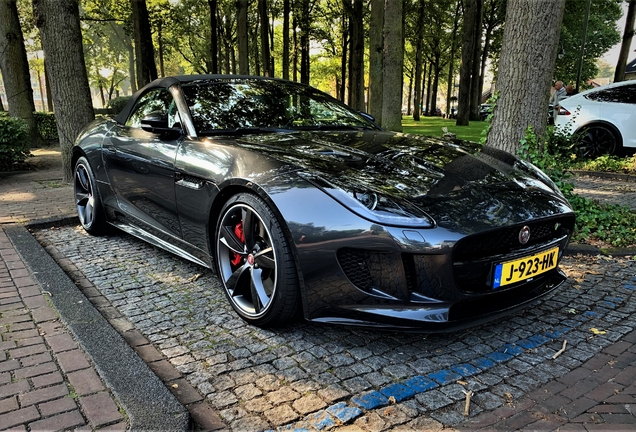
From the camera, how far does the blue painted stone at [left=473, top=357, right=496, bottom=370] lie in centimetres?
238

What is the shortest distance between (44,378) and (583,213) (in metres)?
4.73

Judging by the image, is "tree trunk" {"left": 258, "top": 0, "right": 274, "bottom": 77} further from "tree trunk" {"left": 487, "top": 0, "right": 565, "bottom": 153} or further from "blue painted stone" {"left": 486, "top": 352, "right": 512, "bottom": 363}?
"blue painted stone" {"left": 486, "top": 352, "right": 512, "bottom": 363}

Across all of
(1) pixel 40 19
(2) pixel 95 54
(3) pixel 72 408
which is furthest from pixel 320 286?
(2) pixel 95 54

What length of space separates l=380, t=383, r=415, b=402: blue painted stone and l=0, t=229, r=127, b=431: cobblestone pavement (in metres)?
1.11

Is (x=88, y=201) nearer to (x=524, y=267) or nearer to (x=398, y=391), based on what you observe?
(x=398, y=391)

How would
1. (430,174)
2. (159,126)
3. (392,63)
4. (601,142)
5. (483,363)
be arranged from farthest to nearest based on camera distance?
(392,63) → (601,142) → (159,126) → (430,174) → (483,363)

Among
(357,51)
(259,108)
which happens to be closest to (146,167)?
(259,108)

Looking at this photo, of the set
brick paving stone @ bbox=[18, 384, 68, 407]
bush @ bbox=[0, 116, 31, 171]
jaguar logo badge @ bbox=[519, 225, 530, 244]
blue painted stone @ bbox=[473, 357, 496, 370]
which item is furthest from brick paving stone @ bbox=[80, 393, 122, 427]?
bush @ bbox=[0, 116, 31, 171]

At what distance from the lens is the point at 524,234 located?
7.95 feet

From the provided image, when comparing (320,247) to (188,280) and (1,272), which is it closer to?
(188,280)

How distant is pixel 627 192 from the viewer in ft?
22.8

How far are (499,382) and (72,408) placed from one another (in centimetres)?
190

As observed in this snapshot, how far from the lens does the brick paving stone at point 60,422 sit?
6.05ft

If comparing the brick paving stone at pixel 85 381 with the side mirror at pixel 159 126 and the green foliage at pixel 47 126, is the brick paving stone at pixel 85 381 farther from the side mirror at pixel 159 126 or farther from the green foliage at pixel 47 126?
the green foliage at pixel 47 126
